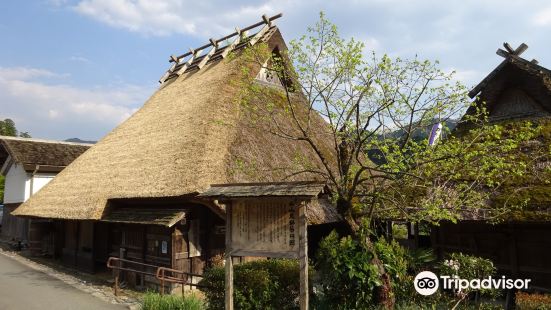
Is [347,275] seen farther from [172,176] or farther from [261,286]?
[172,176]

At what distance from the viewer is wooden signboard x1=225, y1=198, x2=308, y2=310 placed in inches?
291

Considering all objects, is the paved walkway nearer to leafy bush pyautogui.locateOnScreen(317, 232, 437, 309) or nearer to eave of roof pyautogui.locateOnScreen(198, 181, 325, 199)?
eave of roof pyautogui.locateOnScreen(198, 181, 325, 199)

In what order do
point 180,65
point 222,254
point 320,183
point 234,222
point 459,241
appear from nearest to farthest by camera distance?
point 320,183
point 234,222
point 459,241
point 222,254
point 180,65

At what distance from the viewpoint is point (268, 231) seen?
775cm


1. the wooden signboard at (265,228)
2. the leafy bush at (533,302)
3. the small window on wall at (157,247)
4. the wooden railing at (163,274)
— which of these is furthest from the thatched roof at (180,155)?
the leafy bush at (533,302)

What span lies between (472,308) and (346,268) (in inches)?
125

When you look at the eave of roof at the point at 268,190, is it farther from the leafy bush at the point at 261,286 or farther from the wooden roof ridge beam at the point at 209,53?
the wooden roof ridge beam at the point at 209,53

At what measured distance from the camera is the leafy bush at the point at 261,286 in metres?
7.99

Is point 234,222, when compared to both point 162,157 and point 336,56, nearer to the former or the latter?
point 336,56

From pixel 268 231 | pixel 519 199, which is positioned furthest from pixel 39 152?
pixel 519 199

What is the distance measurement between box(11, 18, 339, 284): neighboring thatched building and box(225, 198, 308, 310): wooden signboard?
158 centimetres

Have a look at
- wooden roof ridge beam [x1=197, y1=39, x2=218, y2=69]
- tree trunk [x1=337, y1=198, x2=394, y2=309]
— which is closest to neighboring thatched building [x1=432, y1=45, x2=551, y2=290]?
→ tree trunk [x1=337, y1=198, x2=394, y2=309]

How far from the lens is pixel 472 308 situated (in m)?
8.47

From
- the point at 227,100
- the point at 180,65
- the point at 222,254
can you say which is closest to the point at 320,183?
the point at 222,254
